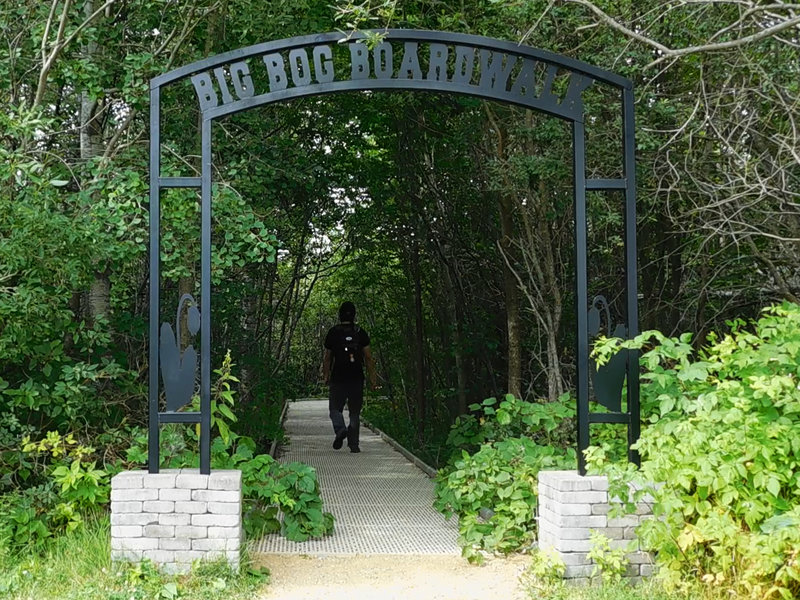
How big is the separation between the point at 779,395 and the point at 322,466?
6080 mm

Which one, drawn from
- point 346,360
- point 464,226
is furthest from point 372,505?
point 464,226

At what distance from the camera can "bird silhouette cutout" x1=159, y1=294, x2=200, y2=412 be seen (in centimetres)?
498

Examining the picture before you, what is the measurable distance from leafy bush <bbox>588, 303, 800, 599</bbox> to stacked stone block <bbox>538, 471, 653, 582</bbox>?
0.23 m

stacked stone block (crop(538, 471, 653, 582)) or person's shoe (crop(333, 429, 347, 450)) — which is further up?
stacked stone block (crop(538, 471, 653, 582))

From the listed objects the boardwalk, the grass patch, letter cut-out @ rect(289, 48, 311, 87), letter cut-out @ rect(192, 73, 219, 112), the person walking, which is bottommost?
the boardwalk

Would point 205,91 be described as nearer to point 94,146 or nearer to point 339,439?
point 94,146

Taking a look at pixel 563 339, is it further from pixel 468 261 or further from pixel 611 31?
pixel 611 31

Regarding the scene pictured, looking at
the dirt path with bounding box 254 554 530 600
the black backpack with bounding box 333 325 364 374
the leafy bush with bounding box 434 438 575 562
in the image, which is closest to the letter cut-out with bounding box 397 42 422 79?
the leafy bush with bounding box 434 438 575 562

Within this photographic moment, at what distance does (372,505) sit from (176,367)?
113 inches

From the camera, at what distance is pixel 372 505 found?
734 centimetres

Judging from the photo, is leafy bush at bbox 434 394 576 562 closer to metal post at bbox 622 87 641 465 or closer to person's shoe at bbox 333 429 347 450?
metal post at bbox 622 87 641 465

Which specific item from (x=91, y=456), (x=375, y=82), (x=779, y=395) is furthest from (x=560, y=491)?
(x=91, y=456)

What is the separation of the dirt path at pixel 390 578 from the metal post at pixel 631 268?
105 cm

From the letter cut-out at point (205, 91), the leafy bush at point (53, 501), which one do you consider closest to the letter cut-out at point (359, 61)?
the letter cut-out at point (205, 91)
